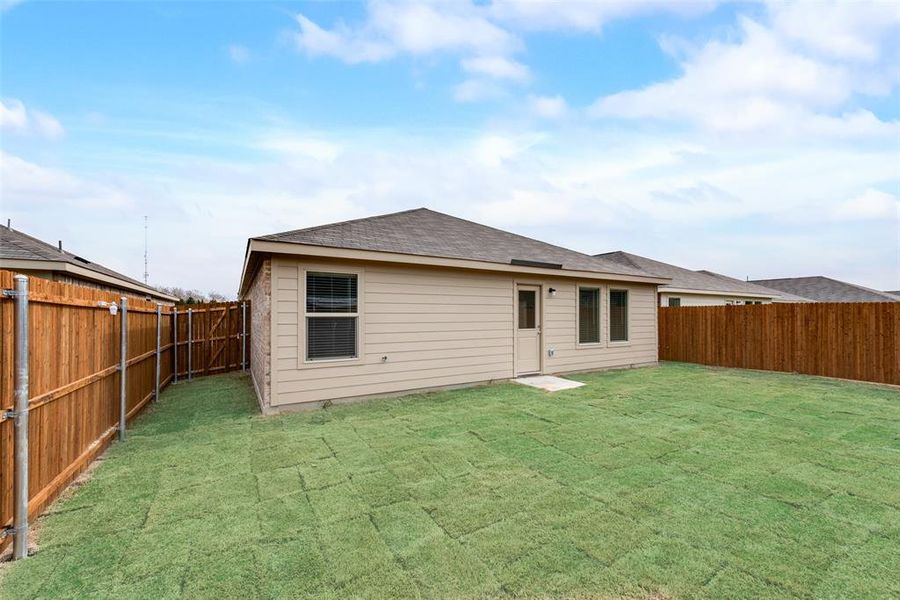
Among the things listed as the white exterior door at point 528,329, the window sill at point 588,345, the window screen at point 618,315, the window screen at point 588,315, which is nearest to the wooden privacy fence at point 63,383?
the white exterior door at point 528,329

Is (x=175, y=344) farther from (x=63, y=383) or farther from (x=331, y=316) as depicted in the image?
(x=63, y=383)

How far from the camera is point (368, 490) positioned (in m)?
3.12

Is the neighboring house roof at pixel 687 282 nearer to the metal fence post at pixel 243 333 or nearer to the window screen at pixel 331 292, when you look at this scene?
the window screen at pixel 331 292

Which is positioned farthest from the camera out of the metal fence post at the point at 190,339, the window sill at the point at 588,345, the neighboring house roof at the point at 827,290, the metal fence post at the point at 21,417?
the neighboring house roof at the point at 827,290

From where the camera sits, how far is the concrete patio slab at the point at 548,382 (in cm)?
712

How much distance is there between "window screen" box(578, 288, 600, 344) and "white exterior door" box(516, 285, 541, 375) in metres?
1.27

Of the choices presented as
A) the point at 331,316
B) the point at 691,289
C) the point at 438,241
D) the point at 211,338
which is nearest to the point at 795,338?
the point at 691,289

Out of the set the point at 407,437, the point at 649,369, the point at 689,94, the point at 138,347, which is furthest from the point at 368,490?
the point at 689,94

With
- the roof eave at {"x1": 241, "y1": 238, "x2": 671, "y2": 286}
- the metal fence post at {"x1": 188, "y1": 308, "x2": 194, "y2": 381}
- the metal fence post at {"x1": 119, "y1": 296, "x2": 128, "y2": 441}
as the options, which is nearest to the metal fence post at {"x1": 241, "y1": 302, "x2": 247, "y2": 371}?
the metal fence post at {"x1": 188, "y1": 308, "x2": 194, "y2": 381}

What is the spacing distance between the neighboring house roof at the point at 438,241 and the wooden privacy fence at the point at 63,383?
1.99 m

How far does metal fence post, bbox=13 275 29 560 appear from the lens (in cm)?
232

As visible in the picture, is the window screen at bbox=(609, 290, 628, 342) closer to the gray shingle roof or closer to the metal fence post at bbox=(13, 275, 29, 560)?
the gray shingle roof

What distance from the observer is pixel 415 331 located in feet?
21.9

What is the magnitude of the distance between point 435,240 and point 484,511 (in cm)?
561
